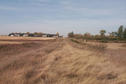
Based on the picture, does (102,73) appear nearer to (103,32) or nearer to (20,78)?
(20,78)

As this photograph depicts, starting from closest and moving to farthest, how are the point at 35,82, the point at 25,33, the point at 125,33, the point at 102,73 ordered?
1. the point at 35,82
2. the point at 102,73
3. the point at 125,33
4. the point at 25,33

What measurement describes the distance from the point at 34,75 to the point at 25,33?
3294 inches

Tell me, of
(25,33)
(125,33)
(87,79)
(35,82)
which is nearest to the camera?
(35,82)

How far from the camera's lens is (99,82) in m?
3.72

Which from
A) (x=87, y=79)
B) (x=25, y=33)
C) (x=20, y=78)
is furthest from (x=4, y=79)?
(x=25, y=33)

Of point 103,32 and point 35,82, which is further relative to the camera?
point 103,32

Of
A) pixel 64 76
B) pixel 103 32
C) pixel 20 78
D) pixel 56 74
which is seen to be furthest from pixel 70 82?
pixel 103 32

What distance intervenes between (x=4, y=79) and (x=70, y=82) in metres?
2.01

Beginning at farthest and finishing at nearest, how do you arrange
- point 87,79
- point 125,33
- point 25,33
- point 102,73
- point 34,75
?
point 25,33, point 125,33, point 102,73, point 34,75, point 87,79

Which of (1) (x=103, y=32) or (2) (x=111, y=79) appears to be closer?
(2) (x=111, y=79)

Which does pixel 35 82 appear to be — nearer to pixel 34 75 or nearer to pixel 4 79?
pixel 34 75

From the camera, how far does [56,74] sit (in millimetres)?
4258

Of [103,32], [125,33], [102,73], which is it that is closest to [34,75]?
[102,73]

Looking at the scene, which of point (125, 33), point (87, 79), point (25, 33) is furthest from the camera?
point (25, 33)
